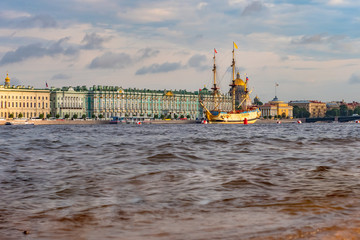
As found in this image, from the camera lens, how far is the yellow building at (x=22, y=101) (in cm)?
12850

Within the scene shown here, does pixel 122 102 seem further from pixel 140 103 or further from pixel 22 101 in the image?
pixel 22 101

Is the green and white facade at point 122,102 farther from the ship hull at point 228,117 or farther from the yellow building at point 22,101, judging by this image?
the ship hull at point 228,117

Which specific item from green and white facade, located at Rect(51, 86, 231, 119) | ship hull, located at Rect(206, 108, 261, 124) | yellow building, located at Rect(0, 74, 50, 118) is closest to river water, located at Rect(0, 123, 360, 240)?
ship hull, located at Rect(206, 108, 261, 124)

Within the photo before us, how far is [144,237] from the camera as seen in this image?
18.3 feet

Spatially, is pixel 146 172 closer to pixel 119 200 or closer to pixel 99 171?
pixel 99 171

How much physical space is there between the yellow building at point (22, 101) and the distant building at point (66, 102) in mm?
1764

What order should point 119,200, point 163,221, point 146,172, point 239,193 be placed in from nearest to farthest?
1. point 163,221
2. point 119,200
3. point 239,193
4. point 146,172

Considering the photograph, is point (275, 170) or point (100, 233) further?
point (275, 170)

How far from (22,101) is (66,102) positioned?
1139 cm

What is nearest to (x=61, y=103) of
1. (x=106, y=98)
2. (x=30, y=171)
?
(x=106, y=98)

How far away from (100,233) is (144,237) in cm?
51

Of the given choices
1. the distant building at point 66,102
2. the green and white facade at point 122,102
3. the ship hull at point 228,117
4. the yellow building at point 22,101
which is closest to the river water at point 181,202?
the ship hull at point 228,117

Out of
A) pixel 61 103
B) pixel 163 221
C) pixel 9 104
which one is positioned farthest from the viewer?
pixel 61 103

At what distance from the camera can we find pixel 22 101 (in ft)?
435
